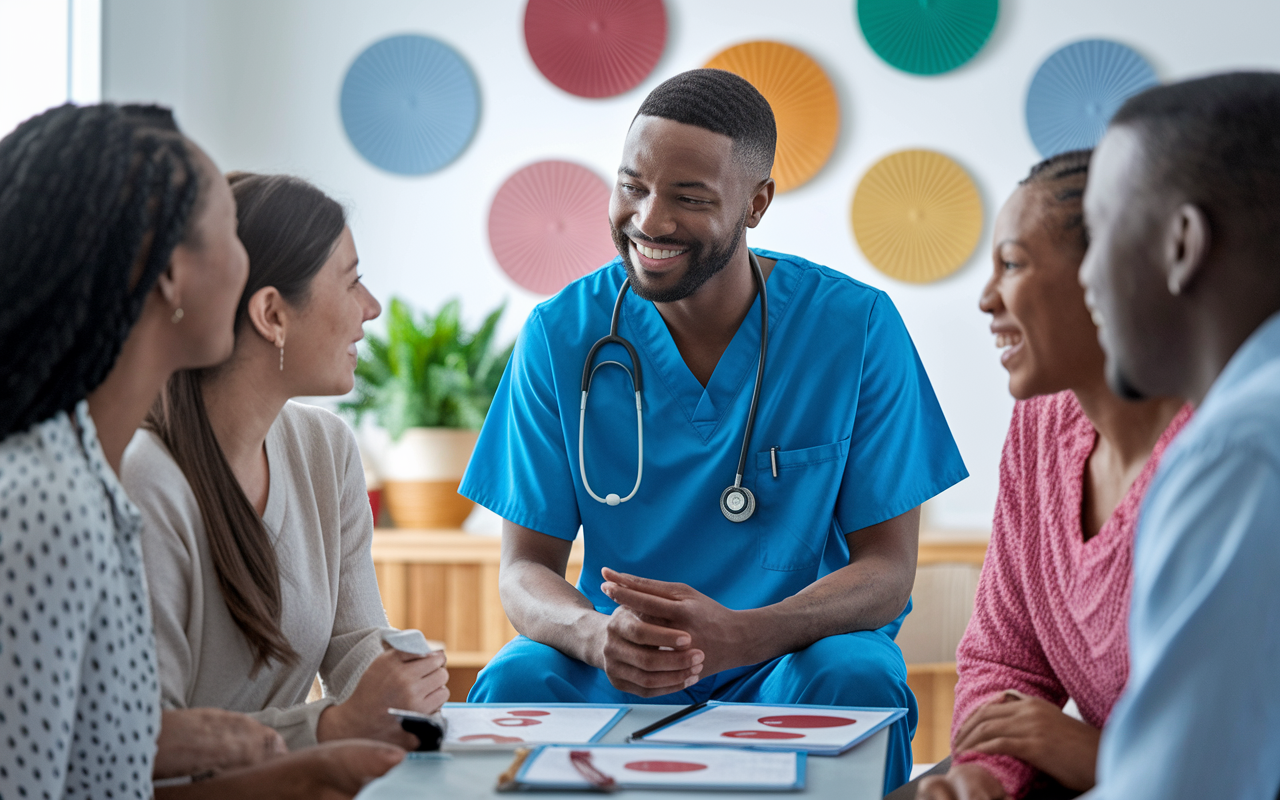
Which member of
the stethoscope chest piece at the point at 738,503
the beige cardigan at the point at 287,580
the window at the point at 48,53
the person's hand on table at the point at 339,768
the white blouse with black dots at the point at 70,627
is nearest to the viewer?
the white blouse with black dots at the point at 70,627

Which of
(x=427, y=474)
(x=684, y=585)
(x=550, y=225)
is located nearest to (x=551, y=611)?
(x=684, y=585)

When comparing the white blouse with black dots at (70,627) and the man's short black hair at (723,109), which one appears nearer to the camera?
the white blouse with black dots at (70,627)

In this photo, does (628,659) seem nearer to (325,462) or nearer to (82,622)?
(325,462)

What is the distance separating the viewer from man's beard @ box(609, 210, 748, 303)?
5.58 feet

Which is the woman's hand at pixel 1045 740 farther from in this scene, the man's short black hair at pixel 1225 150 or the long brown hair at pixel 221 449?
the long brown hair at pixel 221 449

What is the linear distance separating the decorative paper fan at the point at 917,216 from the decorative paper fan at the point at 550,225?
2.49 feet

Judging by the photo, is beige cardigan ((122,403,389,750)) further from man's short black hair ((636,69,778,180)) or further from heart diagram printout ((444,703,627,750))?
man's short black hair ((636,69,778,180))

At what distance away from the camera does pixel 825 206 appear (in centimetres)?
320

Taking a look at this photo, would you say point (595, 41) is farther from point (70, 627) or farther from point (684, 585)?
point (70, 627)

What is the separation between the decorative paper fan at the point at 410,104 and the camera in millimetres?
3295

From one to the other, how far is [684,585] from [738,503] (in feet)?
0.89

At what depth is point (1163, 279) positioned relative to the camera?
2.51 ft

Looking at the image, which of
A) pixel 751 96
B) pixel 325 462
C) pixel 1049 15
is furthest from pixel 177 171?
pixel 1049 15

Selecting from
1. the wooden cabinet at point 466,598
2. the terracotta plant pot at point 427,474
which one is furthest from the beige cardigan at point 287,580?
the terracotta plant pot at point 427,474
